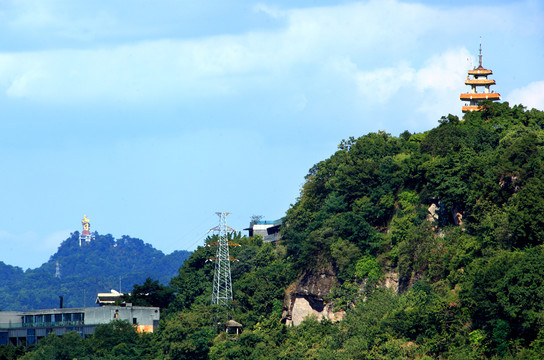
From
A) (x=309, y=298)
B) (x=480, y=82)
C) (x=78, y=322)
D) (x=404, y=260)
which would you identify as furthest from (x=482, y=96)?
(x=78, y=322)

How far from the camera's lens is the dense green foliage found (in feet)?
160

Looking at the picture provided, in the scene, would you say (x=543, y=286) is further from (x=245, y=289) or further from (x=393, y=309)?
(x=245, y=289)

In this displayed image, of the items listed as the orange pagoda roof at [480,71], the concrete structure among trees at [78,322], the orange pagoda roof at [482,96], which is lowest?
the concrete structure among trees at [78,322]

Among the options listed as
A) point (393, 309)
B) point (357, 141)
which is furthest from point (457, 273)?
point (357, 141)

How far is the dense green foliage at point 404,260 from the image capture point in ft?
160

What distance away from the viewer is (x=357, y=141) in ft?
236

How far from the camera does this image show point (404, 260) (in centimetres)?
5909

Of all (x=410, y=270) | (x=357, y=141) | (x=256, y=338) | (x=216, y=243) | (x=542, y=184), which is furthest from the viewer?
(x=216, y=243)

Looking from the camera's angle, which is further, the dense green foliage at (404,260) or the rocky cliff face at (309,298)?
the rocky cliff face at (309,298)

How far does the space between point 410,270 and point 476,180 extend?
23.9 feet

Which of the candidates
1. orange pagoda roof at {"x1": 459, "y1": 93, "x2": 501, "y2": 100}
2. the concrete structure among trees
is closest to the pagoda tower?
orange pagoda roof at {"x1": 459, "y1": 93, "x2": 501, "y2": 100}

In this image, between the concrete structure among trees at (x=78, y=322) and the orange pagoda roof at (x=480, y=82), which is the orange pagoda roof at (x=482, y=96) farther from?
the concrete structure among trees at (x=78, y=322)

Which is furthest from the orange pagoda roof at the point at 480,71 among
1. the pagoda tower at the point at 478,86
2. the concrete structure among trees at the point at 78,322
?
the concrete structure among trees at the point at 78,322

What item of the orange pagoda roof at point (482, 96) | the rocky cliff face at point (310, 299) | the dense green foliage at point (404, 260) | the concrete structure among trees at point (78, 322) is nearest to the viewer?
the dense green foliage at point (404, 260)
